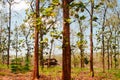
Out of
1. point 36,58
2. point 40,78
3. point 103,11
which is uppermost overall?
point 103,11

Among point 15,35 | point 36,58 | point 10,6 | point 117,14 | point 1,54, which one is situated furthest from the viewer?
point 1,54

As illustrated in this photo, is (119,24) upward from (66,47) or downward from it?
upward

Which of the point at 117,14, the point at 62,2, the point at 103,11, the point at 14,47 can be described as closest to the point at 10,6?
the point at 103,11

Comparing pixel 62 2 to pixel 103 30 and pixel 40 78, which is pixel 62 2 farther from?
pixel 103 30

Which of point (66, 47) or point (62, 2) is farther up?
point (62, 2)

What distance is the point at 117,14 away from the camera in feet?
125

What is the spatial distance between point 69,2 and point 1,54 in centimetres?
4577

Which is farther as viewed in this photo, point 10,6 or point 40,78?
point 10,6

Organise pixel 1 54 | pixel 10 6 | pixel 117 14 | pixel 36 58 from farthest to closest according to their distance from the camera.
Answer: pixel 1 54, pixel 117 14, pixel 10 6, pixel 36 58

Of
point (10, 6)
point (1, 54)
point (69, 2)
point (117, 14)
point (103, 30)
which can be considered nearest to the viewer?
point (69, 2)

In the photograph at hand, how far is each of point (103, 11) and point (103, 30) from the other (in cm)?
233

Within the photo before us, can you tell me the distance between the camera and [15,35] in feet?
163

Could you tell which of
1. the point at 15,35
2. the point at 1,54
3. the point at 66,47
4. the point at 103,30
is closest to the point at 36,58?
the point at 66,47

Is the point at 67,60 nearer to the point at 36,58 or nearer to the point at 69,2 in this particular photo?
the point at 69,2
